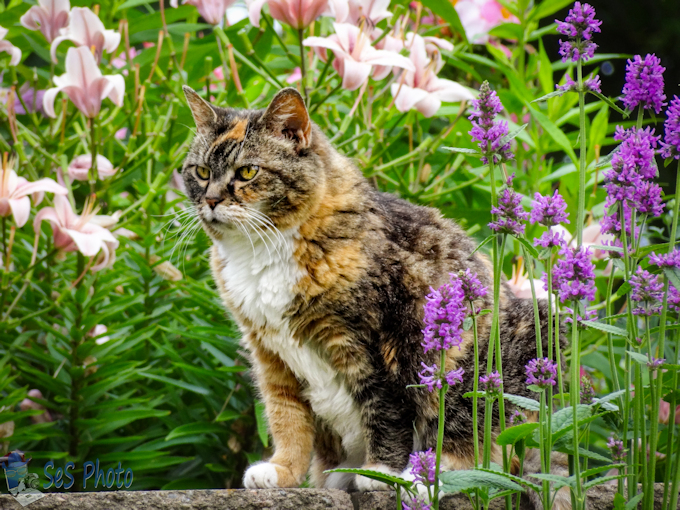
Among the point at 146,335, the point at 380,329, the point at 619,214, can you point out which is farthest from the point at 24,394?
the point at 619,214

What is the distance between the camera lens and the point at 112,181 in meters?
2.01

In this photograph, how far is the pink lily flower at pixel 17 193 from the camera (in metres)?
1.64

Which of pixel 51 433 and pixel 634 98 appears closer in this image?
pixel 634 98

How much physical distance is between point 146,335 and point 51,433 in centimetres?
35

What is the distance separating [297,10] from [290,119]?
33cm

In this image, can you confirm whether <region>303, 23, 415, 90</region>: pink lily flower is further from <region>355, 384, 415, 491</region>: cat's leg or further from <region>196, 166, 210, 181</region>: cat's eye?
<region>355, 384, 415, 491</region>: cat's leg

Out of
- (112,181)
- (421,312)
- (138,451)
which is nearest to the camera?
(421,312)

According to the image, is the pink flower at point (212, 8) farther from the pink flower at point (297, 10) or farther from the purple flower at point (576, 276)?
the purple flower at point (576, 276)

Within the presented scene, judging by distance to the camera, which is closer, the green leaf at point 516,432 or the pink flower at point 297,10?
the green leaf at point 516,432

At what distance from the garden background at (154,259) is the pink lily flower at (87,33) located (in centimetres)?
2

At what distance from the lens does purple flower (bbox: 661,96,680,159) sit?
40.3 inches

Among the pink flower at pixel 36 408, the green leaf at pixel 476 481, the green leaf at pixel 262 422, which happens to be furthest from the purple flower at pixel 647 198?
the pink flower at pixel 36 408

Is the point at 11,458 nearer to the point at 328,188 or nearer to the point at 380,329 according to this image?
the point at 380,329

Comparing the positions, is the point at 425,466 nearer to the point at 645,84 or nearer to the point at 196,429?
the point at 645,84
